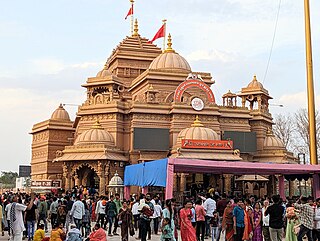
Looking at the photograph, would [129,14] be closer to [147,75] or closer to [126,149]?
[147,75]

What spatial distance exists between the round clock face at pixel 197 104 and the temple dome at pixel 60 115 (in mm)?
16861

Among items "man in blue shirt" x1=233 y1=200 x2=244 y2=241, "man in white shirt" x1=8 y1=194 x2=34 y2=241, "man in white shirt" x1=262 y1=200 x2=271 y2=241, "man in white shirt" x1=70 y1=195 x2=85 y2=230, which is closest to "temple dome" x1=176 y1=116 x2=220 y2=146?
"man in white shirt" x1=70 y1=195 x2=85 y2=230

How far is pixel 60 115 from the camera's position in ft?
161

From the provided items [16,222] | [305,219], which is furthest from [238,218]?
[16,222]

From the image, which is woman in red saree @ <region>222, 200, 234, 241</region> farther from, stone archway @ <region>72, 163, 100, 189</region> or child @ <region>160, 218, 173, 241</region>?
stone archway @ <region>72, 163, 100, 189</region>

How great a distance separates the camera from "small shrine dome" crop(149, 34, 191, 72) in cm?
4048

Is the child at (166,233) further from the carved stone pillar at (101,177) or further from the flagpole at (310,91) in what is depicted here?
the carved stone pillar at (101,177)

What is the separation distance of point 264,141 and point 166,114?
958cm

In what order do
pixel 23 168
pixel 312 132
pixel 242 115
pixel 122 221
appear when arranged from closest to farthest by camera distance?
pixel 122 221 → pixel 312 132 → pixel 242 115 → pixel 23 168

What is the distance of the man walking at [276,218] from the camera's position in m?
12.1

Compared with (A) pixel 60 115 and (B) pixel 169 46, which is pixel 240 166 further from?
(A) pixel 60 115

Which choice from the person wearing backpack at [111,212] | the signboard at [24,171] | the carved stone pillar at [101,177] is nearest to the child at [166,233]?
the person wearing backpack at [111,212]

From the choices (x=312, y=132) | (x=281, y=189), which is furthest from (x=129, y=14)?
(x=312, y=132)

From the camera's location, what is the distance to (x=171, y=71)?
39.3 metres
